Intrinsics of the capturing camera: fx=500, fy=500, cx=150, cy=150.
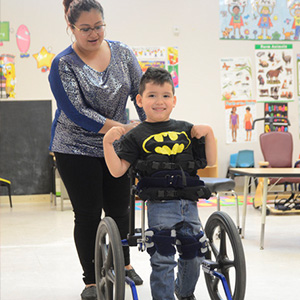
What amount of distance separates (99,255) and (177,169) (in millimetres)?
485

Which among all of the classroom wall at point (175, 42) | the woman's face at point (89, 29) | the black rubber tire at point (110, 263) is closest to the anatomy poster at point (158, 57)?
the classroom wall at point (175, 42)

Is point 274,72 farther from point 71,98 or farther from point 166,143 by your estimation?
point 166,143

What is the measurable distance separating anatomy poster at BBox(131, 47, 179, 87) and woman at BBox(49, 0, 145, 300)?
15.6 feet

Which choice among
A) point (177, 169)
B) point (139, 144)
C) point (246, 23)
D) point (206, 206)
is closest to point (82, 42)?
point (139, 144)

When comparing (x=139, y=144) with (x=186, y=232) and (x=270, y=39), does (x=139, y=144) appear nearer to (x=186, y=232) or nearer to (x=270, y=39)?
(x=186, y=232)

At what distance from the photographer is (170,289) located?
180 cm

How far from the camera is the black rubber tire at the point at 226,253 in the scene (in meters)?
1.77

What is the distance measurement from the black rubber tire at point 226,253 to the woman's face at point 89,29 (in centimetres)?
91

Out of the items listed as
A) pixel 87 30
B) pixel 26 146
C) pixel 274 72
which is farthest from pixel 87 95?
pixel 274 72

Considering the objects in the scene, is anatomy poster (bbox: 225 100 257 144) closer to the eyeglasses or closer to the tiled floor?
the tiled floor

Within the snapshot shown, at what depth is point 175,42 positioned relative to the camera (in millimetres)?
7164

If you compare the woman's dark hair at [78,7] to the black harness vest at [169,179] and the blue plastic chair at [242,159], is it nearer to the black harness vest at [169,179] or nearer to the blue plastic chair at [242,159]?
the black harness vest at [169,179]

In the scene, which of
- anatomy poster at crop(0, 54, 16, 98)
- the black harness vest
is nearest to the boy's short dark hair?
the black harness vest

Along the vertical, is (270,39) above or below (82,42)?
above
